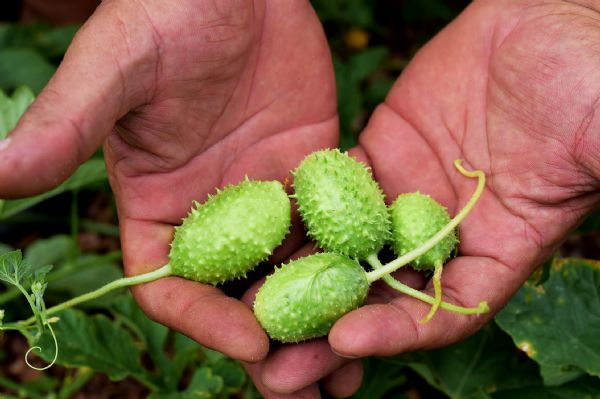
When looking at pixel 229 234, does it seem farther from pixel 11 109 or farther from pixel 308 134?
pixel 11 109

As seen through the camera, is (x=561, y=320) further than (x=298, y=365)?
Yes

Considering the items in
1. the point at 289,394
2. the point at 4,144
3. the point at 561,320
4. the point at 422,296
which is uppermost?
the point at 4,144

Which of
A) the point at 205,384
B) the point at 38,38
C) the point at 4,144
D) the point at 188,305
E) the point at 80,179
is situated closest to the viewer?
the point at 4,144

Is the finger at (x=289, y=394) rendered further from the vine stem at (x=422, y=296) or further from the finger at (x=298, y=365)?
the vine stem at (x=422, y=296)

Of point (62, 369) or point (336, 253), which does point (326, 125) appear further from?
point (62, 369)

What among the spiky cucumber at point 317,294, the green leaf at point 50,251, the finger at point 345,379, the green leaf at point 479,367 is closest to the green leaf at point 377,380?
the green leaf at point 479,367

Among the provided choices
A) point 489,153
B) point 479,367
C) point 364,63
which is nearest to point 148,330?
point 479,367
